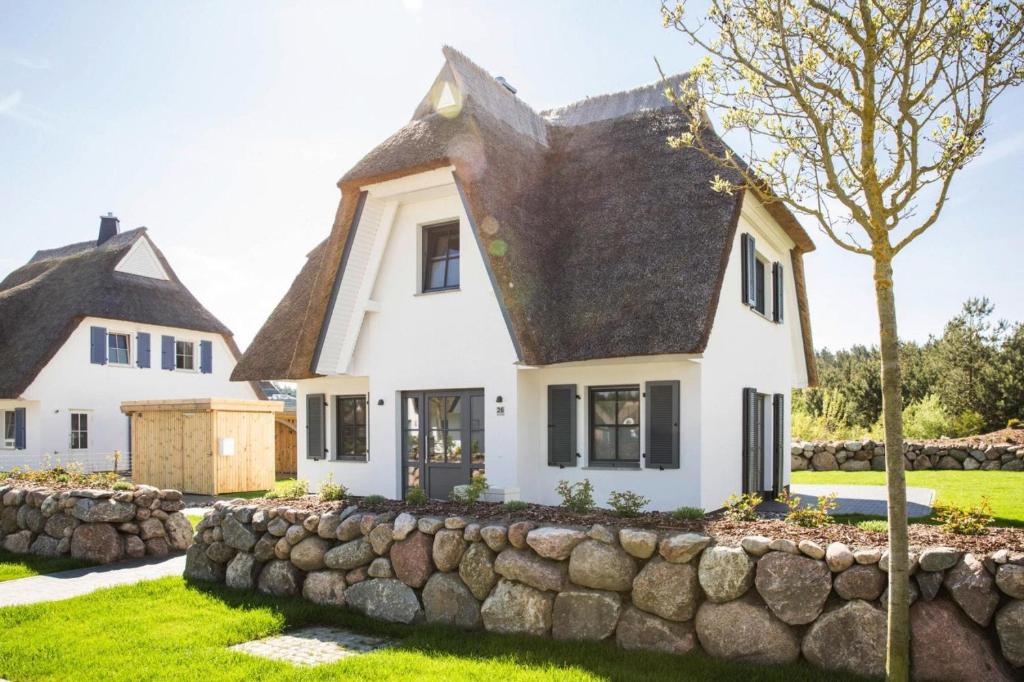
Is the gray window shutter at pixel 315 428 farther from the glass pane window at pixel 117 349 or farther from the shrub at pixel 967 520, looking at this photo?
the glass pane window at pixel 117 349

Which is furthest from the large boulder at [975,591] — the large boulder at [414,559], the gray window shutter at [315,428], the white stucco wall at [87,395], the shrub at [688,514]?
the white stucco wall at [87,395]

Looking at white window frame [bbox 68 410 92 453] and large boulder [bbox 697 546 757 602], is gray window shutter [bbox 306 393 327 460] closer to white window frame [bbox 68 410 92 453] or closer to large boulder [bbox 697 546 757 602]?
large boulder [bbox 697 546 757 602]

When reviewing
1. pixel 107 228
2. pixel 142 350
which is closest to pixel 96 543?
pixel 142 350

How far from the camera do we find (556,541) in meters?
6.46

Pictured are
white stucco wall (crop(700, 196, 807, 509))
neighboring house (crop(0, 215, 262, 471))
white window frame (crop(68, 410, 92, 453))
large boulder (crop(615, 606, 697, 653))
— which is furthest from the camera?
white window frame (crop(68, 410, 92, 453))

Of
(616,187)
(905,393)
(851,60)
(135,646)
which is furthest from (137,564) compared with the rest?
(905,393)

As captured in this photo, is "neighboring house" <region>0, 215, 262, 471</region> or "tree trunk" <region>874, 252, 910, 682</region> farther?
"neighboring house" <region>0, 215, 262, 471</region>

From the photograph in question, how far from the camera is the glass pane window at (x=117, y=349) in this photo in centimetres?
2428

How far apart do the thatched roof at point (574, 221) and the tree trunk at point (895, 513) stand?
5.49 meters

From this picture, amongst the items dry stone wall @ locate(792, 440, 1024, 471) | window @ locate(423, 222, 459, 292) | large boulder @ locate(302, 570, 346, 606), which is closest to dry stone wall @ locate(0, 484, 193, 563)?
large boulder @ locate(302, 570, 346, 606)

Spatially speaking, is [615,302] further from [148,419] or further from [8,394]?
[8,394]

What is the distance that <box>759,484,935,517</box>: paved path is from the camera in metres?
12.0

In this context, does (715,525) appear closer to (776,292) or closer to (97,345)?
(776,292)

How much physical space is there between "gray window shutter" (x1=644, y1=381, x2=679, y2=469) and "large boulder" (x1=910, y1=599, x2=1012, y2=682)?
5668 millimetres
